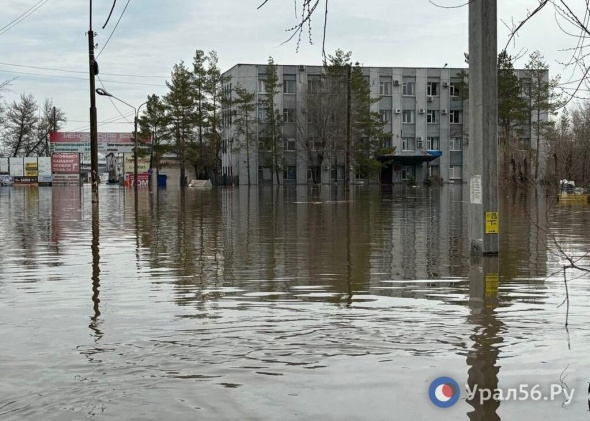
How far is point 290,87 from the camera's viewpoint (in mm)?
92312

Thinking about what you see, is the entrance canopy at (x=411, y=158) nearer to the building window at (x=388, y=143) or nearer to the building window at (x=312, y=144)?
the building window at (x=388, y=143)

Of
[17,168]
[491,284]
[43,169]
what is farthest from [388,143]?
[491,284]

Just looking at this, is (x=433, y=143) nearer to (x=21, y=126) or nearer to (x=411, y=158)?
(x=411, y=158)

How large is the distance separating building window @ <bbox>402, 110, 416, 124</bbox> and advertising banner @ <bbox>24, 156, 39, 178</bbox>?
44.9 m

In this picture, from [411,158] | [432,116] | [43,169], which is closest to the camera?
[411,158]

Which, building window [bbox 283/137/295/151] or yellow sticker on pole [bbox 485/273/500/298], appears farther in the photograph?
building window [bbox 283/137/295/151]

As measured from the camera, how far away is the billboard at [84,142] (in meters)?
92.5

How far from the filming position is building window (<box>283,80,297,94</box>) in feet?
302

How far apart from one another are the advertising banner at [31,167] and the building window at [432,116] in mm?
47813

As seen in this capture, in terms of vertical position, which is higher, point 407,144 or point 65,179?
point 407,144

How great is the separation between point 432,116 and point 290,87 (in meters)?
17.7

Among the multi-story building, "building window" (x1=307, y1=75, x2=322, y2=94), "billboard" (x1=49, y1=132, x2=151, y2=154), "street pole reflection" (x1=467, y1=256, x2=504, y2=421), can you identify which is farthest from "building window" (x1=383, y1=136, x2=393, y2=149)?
"street pole reflection" (x1=467, y1=256, x2=504, y2=421)

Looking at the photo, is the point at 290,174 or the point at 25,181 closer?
the point at 290,174

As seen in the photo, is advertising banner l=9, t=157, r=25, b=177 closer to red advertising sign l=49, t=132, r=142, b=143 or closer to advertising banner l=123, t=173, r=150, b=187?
red advertising sign l=49, t=132, r=142, b=143
